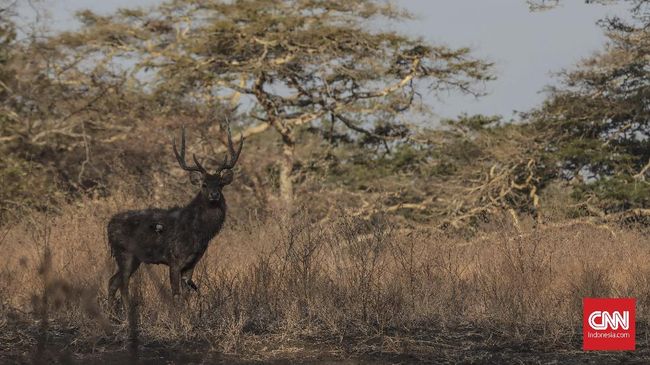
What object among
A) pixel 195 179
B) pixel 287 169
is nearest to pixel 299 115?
pixel 287 169

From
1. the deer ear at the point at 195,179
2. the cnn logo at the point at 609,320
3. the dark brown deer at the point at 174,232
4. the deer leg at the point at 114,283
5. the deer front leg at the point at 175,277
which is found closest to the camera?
the cnn logo at the point at 609,320

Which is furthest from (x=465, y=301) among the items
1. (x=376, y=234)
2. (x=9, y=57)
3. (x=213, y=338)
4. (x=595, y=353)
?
(x=9, y=57)

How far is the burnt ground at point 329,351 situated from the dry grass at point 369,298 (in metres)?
0.03

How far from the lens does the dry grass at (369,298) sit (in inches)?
290

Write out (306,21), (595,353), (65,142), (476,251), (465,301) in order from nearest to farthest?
(595,353) < (465,301) < (476,251) < (306,21) < (65,142)

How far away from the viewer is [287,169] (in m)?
26.2

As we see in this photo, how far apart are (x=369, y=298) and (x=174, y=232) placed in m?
2.12

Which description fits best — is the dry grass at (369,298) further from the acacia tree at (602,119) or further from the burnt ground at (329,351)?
the acacia tree at (602,119)

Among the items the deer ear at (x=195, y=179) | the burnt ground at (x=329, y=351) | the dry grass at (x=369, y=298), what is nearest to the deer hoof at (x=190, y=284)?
the dry grass at (x=369, y=298)

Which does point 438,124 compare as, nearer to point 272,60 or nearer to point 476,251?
point 272,60

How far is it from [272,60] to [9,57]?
677 cm

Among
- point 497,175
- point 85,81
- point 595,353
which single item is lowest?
point 595,353

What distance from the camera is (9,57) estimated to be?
24.9 meters

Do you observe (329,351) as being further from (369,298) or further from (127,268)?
(127,268)
